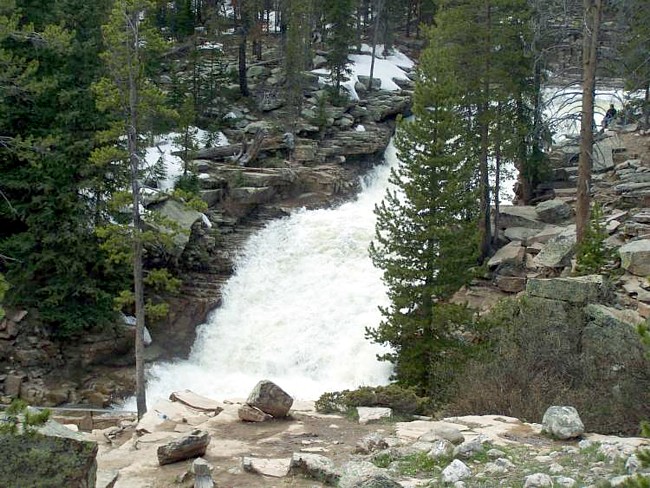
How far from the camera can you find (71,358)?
68.3 feet

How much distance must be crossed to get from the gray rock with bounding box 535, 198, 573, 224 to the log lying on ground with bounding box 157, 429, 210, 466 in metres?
17.6

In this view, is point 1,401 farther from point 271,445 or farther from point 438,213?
point 438,213

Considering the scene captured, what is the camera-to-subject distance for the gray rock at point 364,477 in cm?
713

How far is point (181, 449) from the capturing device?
10.2m

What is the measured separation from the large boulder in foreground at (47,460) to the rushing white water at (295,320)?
13.1 meters

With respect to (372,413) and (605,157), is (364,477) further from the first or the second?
(605,157)

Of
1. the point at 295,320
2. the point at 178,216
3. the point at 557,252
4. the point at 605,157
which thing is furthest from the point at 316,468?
the point at 605,157

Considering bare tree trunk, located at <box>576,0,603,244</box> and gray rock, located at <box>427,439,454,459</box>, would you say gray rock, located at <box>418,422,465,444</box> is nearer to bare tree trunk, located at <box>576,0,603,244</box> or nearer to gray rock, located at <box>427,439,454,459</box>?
gray rock, located at <box>427,439,454,459</box>

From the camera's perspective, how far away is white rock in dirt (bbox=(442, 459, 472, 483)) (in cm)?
805

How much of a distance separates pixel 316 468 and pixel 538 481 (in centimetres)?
286

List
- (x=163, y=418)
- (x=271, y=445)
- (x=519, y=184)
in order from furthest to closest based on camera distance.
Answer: (x=519, y=184)
(x=163, y=418)
(x=271, y=445)

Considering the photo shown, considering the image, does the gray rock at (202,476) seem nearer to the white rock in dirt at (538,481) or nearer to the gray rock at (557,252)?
the white rock in dirt at (538,481)

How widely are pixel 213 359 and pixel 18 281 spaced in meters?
6.27

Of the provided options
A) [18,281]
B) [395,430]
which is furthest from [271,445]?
Answer: [18,281]
